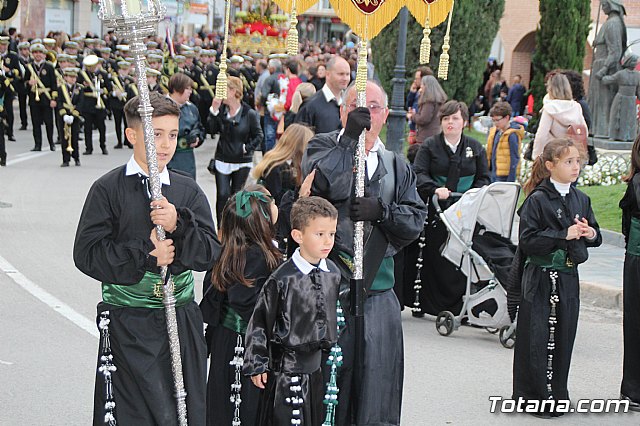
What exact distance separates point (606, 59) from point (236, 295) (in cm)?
1348

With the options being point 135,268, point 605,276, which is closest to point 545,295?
point 135,268

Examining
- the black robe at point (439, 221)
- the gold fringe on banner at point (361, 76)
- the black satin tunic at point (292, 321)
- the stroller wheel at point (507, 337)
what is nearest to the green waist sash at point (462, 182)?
the black robe at point (439, 221)

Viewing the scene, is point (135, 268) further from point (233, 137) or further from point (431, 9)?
point (233, 137)

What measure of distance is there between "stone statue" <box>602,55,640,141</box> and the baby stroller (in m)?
8.81

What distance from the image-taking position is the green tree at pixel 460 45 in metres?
23.9

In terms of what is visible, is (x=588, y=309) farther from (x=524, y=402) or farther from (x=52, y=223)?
(x=52, y=223)

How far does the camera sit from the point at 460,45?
24016 mm

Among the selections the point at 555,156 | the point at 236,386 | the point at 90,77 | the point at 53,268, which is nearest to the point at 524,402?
the point at 555,156

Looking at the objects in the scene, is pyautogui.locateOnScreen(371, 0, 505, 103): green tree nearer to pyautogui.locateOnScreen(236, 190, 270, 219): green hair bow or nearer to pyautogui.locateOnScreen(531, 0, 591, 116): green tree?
pyautogui.locateOnScreen(531, 0, 591, 116): green tree

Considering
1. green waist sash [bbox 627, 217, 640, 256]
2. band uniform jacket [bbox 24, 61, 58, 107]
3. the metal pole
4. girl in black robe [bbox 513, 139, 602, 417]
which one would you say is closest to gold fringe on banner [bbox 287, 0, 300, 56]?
girl in black robe [bbox 513, 139, 602, 417]

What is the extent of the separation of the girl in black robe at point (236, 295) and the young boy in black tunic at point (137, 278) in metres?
0.90

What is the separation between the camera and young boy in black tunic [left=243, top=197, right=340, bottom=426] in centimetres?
537

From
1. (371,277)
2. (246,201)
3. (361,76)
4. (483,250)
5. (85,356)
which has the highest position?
(361,76)

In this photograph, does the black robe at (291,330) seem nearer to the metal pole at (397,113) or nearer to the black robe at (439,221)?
the black robe at (439,221)
